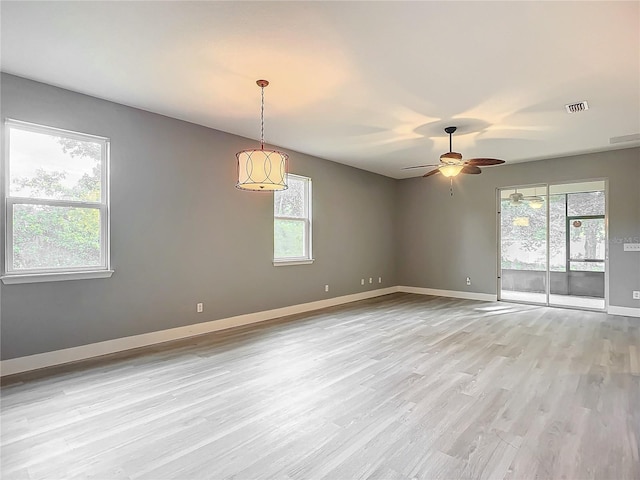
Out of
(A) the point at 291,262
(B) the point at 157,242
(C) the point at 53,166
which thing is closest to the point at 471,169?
(A) the point at 291,262

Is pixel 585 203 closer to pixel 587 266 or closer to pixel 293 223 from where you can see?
pixel 587 266

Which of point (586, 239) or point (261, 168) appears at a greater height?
point (261, 168)

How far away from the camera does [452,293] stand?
7.95m

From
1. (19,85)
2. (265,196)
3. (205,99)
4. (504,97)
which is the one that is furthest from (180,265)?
(504,97)

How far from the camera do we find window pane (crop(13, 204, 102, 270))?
3.39 m

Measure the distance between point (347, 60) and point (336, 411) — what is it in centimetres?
287

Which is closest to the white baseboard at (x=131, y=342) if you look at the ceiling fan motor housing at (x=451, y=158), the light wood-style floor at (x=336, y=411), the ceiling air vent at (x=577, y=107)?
the light wood-style floor at (x=336, y=411)

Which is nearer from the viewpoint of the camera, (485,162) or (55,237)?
(55,237)

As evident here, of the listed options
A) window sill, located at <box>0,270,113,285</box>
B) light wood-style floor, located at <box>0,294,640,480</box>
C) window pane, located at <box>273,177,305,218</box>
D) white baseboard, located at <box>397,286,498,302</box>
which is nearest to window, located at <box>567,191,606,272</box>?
white baseboard, located at <box>397,286,498,302</box>

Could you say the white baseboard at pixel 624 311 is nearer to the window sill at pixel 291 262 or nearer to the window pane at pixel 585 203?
the window pane at pixel 585 203

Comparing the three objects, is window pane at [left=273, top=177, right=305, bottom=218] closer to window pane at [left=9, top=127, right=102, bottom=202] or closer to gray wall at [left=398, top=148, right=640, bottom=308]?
window pane at [left=9, top=127, right=102, bottom=202]

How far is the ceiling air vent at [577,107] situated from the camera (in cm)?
400

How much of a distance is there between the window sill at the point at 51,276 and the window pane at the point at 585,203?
7.56 metres

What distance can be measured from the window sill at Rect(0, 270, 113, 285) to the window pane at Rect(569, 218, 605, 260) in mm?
7580
